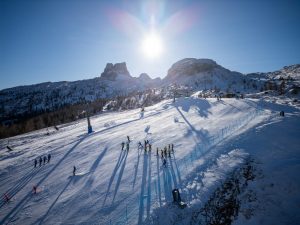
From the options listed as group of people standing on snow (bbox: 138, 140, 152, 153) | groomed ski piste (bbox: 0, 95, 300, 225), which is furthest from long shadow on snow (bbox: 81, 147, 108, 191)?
group of people standing on snow (bbox: 138, 140, 152, 153)

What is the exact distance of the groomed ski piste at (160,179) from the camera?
16.3 metres

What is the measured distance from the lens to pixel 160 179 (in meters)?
20.4

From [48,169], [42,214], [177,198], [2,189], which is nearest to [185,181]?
[177,198]

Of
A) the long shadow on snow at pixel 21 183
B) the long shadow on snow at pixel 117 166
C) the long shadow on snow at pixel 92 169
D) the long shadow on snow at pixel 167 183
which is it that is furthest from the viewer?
the long shadow on snow at pixel 21 183

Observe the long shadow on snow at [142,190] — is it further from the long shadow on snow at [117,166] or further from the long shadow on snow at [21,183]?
the long shadow on snow at [21,183]

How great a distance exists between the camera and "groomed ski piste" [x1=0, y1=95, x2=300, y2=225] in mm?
16281

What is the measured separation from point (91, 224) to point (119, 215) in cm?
229

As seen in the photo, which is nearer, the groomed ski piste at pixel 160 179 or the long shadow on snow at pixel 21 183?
the groomed ski piste at pixel 160 179

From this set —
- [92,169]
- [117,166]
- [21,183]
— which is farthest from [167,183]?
[21,183]

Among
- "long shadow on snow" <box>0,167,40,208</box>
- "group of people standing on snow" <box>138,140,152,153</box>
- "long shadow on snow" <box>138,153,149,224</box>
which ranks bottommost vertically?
"long shadow on snow" <box>0,167,40,208</box>

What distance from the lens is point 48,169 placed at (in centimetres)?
2738

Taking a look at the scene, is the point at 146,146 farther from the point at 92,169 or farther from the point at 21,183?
the point at 21,183

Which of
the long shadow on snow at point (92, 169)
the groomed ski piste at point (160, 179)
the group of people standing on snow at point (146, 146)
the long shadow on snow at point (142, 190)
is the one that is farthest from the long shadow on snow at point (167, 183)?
the long shadow on snow at point (92, 169)

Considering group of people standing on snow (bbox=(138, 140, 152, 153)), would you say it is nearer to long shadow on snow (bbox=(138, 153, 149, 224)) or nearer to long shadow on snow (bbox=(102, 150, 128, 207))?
long shadow on snow (bbox=(138, 153, 149, 224))
